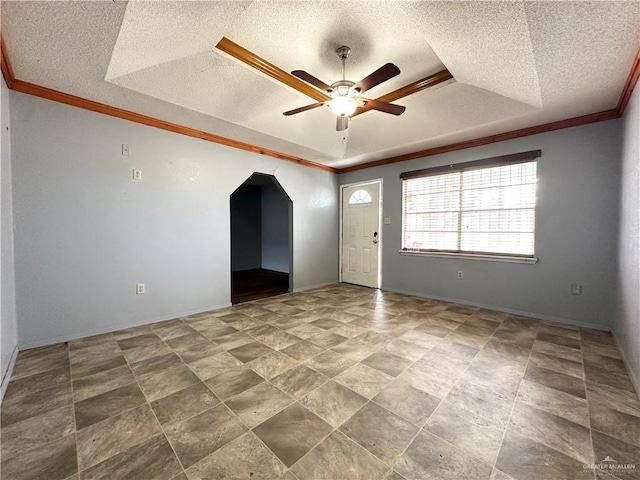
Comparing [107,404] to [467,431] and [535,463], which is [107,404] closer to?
[467,431]

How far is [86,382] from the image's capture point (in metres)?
1.98

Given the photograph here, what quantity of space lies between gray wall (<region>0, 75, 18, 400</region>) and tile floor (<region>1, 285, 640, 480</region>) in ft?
0.68

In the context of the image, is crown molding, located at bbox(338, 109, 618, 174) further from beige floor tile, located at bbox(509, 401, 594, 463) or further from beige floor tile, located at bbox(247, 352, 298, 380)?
beige floor tile, located at bbox(247, 352, 298, 380)

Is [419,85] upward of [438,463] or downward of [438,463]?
upward

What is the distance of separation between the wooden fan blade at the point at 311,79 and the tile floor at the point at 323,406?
7.90ft

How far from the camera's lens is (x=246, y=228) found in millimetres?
7754

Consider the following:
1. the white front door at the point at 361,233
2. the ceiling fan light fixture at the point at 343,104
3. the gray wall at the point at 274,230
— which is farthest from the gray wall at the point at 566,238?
the gray wall at the point at 274,230

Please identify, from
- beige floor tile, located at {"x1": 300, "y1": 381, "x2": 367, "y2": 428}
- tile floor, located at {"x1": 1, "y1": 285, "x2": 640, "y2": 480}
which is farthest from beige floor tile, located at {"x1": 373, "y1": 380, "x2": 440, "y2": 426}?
beige floor tile, located at {"x1": 300, "y1": 381, "x2": 367, "y2": 428}

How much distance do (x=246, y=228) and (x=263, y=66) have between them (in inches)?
224

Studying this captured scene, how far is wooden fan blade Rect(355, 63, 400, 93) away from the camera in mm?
1854

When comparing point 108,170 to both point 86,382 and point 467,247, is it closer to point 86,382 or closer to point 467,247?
point 86,382

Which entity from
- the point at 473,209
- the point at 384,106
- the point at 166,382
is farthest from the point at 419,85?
the point at 166,382

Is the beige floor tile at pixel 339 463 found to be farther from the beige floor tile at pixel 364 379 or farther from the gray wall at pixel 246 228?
the gray wall at pixel 246 228

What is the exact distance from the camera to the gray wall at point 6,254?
2041mm
